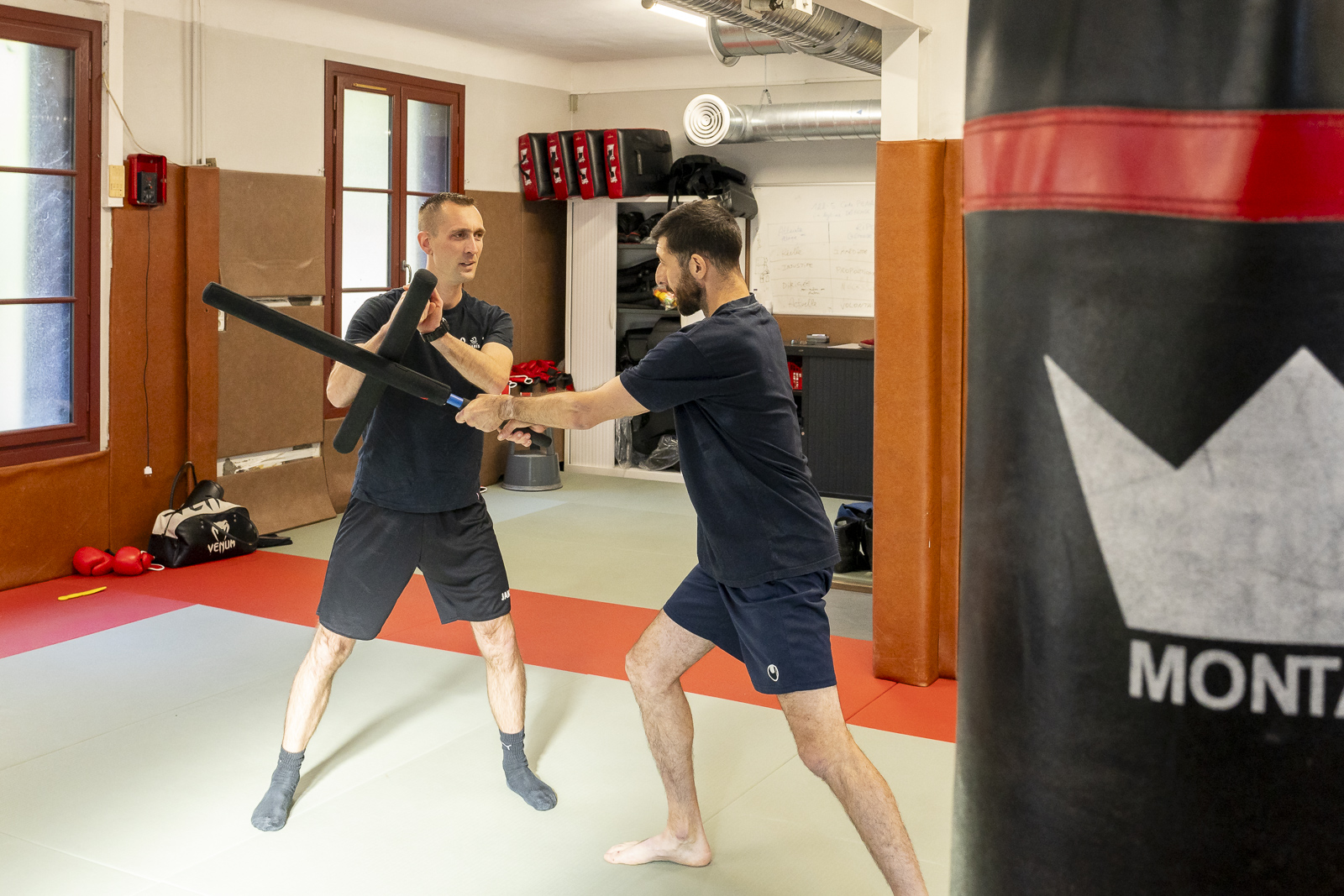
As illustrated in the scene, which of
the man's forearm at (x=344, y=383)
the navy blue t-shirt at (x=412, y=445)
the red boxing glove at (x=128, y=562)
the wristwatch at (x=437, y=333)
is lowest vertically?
the red boxing glove at (x=128, y=562)

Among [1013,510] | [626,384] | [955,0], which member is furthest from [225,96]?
[1013,510]

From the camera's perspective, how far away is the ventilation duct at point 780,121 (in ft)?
27.4

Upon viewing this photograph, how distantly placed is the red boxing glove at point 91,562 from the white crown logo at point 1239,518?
636cm

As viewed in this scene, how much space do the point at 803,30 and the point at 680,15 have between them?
6.92ft

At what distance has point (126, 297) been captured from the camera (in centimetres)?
641

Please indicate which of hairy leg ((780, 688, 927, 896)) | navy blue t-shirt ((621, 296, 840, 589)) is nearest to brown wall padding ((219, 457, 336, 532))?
navy blue t-shirt ((621, 296, 840, 589))

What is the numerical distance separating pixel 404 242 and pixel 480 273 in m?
0.84

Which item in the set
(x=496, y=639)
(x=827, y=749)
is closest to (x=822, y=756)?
(x=827, y=749)

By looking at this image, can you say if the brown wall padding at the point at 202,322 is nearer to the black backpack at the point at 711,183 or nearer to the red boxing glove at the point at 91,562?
the red boxing glove at the point at 91,562

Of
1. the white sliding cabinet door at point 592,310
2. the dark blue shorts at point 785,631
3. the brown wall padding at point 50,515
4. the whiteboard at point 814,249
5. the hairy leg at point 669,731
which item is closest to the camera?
the dark blue shorts at point 785,631

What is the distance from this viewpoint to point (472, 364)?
10.6 feet

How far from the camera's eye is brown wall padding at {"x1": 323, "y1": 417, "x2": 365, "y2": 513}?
7875 millimetres

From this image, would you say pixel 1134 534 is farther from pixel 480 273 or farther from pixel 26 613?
pixel 480 273

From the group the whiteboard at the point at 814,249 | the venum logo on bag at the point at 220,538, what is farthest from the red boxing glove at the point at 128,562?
the whiteboard at the point at 814,249
